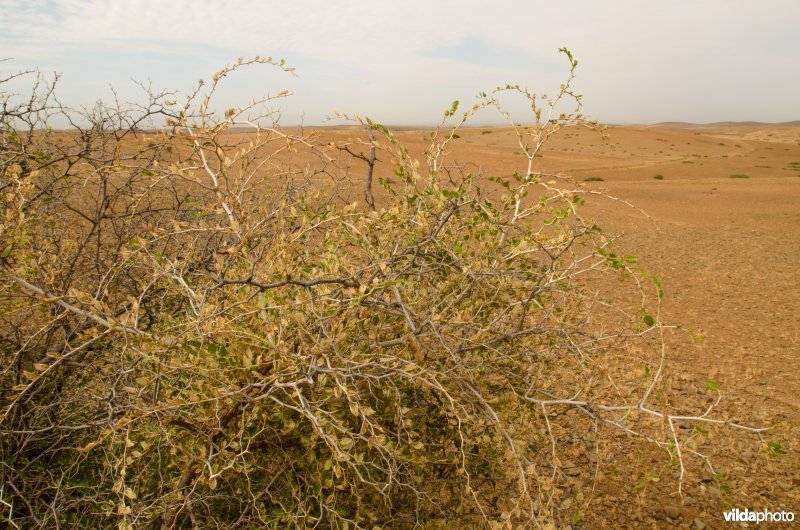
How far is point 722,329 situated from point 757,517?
3.34 meters

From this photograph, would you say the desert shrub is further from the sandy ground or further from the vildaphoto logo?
the vildaphoto logo

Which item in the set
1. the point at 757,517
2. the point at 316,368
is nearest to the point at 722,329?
the point at 757,517

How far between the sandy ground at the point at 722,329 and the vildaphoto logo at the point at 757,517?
6 centimetres

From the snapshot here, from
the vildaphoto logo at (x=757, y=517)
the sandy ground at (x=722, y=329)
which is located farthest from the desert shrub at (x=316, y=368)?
the vildaphoto logo at (x=757, y=517)

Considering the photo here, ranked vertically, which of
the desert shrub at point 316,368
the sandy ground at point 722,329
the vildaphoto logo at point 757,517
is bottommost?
the vildaphoto logo at point 757,517

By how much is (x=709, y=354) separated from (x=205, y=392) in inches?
204

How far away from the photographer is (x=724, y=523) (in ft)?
10.2

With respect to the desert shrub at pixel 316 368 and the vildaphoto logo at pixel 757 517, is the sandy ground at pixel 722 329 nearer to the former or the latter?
the vildaphoto logo at pixel 757 517

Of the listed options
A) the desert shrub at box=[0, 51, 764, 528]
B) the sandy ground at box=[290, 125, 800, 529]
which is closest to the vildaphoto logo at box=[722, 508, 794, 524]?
the sandy ground at box=[290, 125, 800, 529]

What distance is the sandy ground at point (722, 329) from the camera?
322 cm

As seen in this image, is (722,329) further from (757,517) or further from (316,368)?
(316,368)

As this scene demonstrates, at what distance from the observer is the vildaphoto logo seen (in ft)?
10.1

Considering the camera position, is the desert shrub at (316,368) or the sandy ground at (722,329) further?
the sandy ground at (722,329)

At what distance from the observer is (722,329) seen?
5.97 meters
